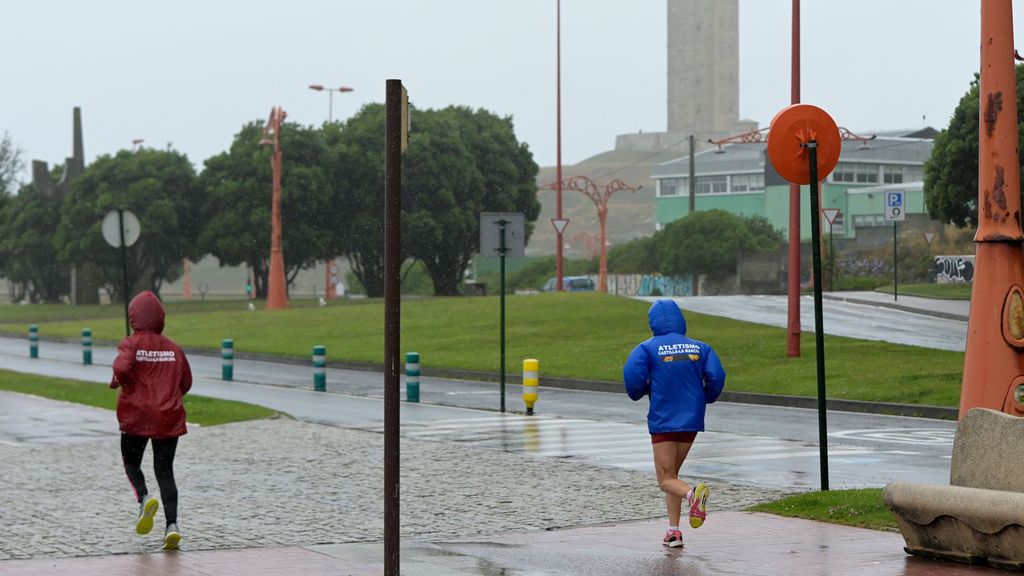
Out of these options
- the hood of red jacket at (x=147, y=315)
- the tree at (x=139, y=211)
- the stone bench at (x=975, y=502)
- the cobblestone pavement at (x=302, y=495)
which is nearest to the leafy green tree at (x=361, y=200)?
the tree at (x=139, y=211)

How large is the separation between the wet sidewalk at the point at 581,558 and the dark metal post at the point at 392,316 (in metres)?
1.78

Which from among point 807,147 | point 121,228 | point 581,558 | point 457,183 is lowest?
point 581,558

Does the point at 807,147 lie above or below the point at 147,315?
above

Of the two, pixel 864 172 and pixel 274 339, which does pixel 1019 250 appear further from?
pixel 864 172

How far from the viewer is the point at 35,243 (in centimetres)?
9038

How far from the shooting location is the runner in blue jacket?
1009cm

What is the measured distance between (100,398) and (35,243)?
223 ft

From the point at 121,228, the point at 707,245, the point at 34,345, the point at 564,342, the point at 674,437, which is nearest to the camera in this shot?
the point at 674,437

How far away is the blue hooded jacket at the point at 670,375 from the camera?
10.1 meters

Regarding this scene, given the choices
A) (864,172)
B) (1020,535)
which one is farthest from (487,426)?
(864,172)

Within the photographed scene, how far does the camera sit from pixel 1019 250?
10.7m

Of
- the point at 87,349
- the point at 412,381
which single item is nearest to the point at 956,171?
the point at 87,349

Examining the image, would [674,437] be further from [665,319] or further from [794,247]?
[794,247]

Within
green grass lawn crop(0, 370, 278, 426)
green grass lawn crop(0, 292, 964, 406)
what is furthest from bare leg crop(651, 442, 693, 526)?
green grass lawn crop(0, 292, 964, 406)
